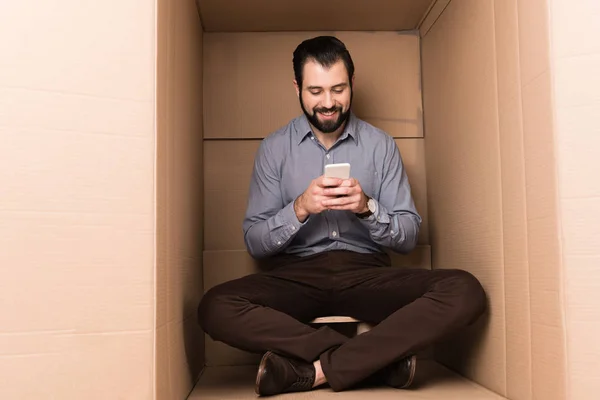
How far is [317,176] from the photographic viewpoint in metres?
1.88

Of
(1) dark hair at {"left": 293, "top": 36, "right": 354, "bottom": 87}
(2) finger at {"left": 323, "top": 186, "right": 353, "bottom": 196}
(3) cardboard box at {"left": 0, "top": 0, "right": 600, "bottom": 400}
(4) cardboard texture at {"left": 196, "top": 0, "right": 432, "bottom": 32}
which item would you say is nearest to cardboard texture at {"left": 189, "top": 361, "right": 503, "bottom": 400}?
(3) cardboard box at {"left": 0, "top": 0, "right": 600, "bottom": 400}

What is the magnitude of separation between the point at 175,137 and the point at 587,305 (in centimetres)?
86

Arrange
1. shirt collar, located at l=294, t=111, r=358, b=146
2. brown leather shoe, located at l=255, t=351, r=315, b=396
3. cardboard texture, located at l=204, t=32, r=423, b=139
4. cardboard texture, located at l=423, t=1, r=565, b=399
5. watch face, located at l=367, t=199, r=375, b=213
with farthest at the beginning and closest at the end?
cardboard texture, located at l=204, t=32, r=423, b=139 < shirt collar, located at l=294, t=111, r=358, b=146 < watch face, located at l=367, t=199, r=375, b=213 < brown leather shoe, located at l=255, t=351, r=315, b=396 < cardboard texture, located at l=423, t=1, r=565, b=399

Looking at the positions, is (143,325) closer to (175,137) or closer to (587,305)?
(175,137)

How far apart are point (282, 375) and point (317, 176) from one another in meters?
0.61

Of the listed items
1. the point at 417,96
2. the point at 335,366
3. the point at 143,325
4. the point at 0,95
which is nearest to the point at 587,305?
the point at 335,366

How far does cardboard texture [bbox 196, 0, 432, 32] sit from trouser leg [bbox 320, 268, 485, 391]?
856 mm

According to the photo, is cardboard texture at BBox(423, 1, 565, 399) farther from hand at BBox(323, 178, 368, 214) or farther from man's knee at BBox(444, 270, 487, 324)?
hand at BBox(323, 178, 368, 214)

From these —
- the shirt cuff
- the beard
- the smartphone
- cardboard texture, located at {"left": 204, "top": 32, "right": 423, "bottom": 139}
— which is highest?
cardboard texture, located at {"left": 204, "top": 32, "right": 423, "bottom": 139}

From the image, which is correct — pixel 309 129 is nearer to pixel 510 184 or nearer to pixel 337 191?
pixel 337 191

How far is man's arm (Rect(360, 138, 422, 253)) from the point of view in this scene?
67.4 inches

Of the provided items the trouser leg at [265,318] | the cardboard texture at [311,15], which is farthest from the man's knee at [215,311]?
the cardboard texture at [311,15]

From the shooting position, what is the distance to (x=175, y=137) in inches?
57.5

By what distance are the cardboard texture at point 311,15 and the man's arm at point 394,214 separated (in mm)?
434
